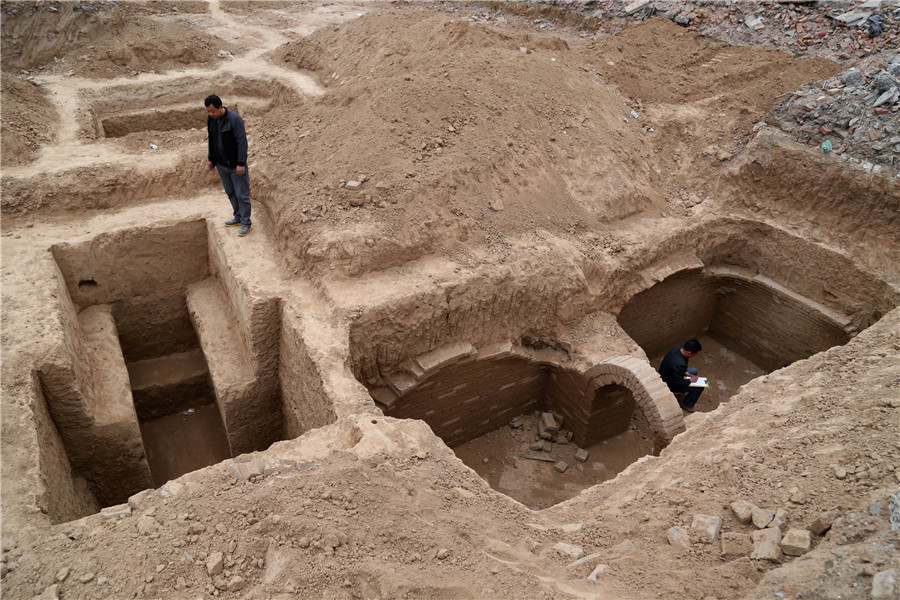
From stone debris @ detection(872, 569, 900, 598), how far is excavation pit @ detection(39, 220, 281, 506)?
5.48 metres

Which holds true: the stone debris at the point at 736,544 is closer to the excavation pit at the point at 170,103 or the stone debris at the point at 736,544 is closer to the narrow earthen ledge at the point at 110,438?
the narrow earthen ledge at the point at 110,438

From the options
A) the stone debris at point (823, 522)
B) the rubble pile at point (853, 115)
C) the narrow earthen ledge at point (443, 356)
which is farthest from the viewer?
the rubble pile at point (853, 115)

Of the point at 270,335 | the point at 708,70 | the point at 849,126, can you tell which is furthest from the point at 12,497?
the point at 708,70

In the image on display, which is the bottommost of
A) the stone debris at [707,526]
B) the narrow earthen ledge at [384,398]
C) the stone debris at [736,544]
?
the narrow earthen ledge at [384,398]

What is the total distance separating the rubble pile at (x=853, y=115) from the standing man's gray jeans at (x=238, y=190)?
736cm

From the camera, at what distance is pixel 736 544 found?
361cm

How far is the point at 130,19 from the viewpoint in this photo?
1238 cm

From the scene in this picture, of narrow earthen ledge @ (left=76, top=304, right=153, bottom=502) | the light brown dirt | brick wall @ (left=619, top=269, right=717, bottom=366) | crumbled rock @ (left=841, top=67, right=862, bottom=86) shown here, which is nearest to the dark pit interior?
brick wall @ (left=619, top=269, right=717, bottom=366)

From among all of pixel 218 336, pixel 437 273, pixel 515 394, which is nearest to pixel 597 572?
pixel 437 273

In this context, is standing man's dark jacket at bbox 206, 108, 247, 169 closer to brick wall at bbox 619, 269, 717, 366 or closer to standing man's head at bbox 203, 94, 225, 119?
standing man's head at bbox 203, 94, 225, 119

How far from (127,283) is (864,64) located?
1112cm

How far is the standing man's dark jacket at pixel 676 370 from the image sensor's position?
7.07 meters

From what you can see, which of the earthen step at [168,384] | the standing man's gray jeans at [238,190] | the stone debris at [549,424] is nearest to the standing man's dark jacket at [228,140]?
the standing man's gray jeans at [238,190]

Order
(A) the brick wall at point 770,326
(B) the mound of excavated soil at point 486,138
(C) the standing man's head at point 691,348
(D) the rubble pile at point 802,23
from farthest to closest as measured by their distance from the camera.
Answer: (D) the rubble pile at point 802,23 < (A) the brick wall at point 770,326 < (C) the standing man's head at point 691,348 < (B) the mound of excavated soil at point 486,138
